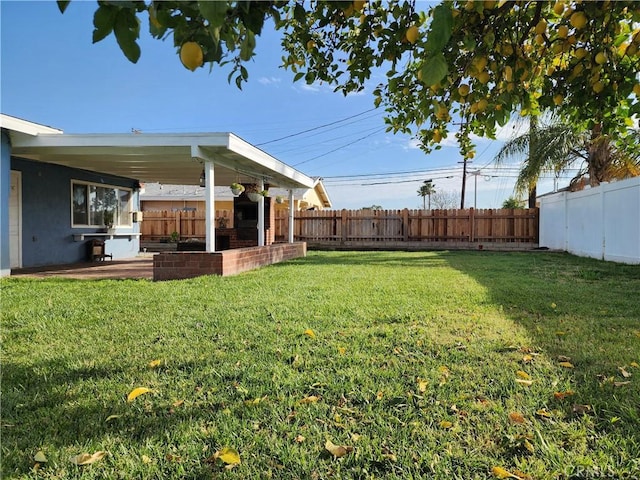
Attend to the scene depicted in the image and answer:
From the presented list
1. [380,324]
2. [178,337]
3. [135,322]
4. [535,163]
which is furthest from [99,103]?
[535,163]

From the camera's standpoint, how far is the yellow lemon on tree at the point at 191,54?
112cm

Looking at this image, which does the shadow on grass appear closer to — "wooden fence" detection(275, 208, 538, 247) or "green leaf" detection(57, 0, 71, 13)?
"green leaf" detection(57, 0, 71, 13)

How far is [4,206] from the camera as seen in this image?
7227 millimetres

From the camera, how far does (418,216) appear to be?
18.2 metres

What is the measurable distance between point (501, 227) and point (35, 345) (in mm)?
17530

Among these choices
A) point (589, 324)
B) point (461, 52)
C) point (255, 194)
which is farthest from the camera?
point (255, 194)

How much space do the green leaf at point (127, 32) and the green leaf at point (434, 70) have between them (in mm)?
947

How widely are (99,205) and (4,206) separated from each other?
429 cm

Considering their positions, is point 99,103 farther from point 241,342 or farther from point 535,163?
point 535,163

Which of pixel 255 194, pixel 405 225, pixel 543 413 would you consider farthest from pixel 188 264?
pixel 405 225

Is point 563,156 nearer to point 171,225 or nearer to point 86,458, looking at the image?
point 86,458

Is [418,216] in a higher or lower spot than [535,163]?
lower

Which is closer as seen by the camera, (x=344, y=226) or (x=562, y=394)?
(x=562, y=394)

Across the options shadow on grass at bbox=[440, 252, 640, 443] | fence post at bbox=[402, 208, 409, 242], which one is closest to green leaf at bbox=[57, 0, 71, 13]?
shadow on grass at bbox=[440, 252, 640, 443]
